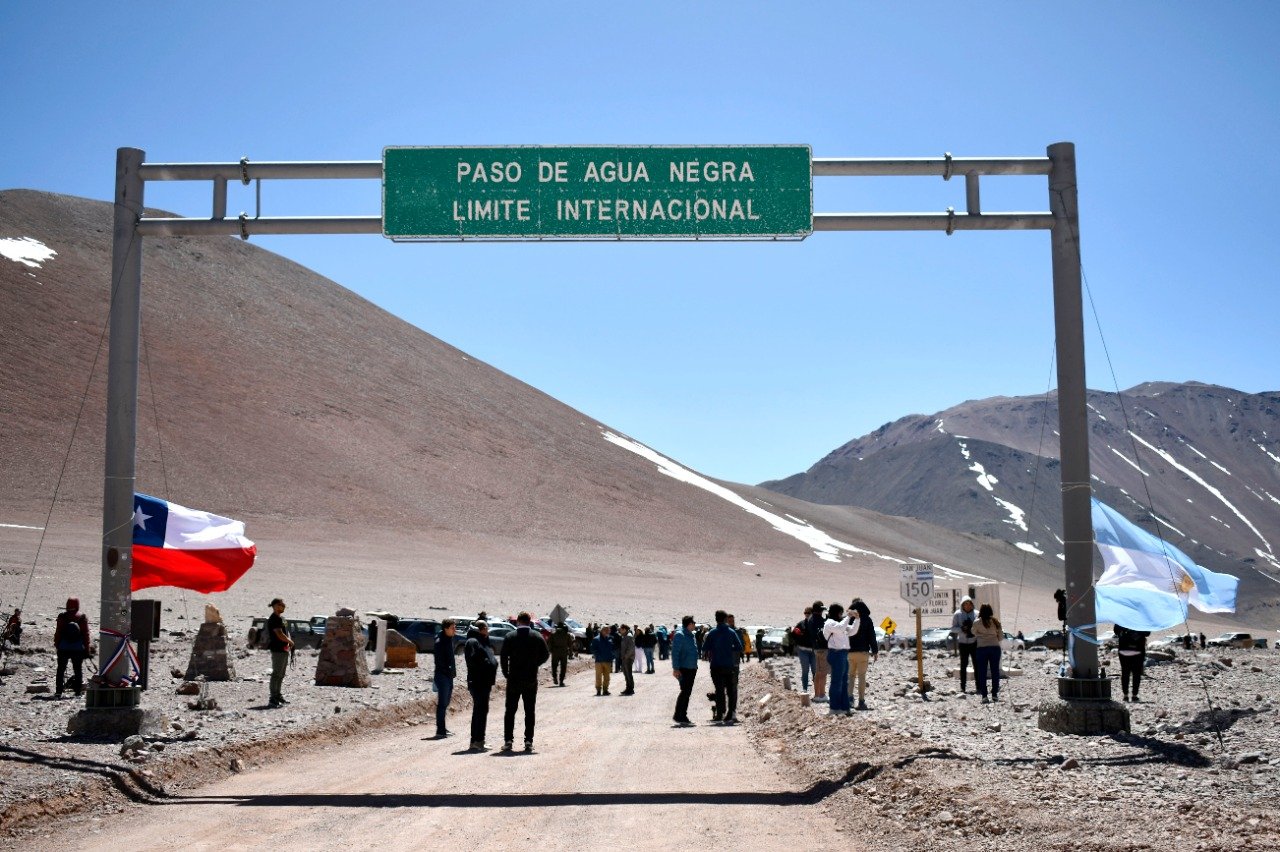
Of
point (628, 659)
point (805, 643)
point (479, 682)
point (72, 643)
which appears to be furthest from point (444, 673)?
point (628, 659)

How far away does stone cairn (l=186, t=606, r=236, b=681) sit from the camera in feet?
74.4

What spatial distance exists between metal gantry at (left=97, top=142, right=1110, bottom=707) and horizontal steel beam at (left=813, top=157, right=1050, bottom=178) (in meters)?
0.01

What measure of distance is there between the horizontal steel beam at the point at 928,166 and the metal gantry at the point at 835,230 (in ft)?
0.04

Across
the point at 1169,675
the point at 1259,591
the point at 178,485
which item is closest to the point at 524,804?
the point at 1169,675

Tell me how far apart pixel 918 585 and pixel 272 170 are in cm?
1366

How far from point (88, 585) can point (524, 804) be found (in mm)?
48191

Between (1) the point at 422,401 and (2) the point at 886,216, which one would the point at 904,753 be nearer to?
(2) the point at 886,216

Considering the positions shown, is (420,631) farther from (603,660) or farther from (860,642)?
(860,642)

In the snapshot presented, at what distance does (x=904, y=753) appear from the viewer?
1168cm

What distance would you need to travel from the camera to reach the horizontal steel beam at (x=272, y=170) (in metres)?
14.1

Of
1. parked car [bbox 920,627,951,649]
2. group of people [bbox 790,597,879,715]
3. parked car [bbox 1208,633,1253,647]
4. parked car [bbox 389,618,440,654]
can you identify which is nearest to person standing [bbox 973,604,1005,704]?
group of people [bbox 790,597,879,715]

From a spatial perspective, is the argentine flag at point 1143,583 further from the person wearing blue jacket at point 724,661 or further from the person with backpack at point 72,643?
the person with backpack at point 72,643

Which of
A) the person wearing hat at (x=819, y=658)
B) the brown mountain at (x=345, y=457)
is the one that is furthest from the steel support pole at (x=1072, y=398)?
the brown mountain at (x=345, y=457)

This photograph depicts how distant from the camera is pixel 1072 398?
14.0 meters
